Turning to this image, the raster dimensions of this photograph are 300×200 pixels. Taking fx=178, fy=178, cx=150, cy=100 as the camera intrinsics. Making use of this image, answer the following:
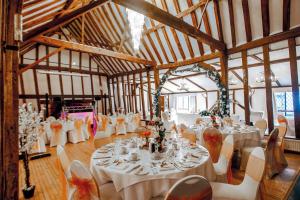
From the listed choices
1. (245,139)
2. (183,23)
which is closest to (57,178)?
(245,139)

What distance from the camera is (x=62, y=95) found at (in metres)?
11.7

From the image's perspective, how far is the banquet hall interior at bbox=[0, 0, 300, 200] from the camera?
1731 millimetres

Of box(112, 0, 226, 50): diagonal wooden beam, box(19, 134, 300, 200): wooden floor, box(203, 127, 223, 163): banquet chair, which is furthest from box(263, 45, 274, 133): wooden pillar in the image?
box(203, 127, 223, 163): banquet chair

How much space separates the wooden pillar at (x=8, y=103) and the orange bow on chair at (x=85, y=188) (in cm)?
55

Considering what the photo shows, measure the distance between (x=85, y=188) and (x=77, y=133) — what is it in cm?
590

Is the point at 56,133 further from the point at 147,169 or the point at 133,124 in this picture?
the point at 147,169

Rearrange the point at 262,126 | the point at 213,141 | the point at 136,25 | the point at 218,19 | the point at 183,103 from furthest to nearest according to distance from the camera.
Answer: the point at 183,103 < the point at 218,19 < the point at 262,126 < the point at 136,25 < the point at 213,141

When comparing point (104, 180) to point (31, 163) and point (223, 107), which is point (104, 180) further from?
point (223, 107)

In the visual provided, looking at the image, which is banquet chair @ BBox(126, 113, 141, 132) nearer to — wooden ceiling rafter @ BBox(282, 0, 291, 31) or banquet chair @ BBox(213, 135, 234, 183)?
banquet chair @ BBox(213, 135, 234, 183)

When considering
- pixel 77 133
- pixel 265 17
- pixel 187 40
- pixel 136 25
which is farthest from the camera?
pixel 187 40

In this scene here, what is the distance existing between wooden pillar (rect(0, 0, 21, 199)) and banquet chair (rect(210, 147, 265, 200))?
207cm

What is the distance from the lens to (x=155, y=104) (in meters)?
7.99

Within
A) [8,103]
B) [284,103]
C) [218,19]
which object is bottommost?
[284,103]

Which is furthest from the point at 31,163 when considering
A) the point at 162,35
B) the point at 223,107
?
the point at 162,35
